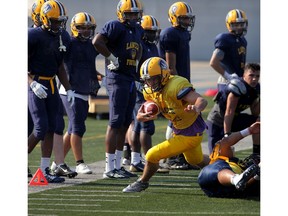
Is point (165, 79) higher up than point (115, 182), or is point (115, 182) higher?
point (165, 79)

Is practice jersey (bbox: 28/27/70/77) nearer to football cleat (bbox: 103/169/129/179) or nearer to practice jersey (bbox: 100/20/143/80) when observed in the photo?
practice jersey (bbox: 100/20/143/80)

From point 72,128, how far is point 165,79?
70.0 inches

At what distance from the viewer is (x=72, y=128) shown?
9117 mm

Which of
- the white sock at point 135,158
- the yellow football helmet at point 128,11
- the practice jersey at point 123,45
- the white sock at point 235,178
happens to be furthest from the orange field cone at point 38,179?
the white sock at point 235,178

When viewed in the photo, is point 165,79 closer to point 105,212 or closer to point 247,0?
point 105,212

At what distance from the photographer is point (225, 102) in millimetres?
8820

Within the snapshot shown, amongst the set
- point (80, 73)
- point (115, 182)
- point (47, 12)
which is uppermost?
point (47, 12)

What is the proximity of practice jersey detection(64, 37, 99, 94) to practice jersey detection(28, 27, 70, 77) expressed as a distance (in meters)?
0.74

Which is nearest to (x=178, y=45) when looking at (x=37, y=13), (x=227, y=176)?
(x=37, y=13)

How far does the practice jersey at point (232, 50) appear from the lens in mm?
9867

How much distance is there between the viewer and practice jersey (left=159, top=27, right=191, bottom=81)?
9.53 meters

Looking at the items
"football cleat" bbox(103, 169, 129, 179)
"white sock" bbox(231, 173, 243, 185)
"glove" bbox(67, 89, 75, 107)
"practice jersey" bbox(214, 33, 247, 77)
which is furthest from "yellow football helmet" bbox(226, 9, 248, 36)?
"white sock" bbox(231, 173, 243, 185)
